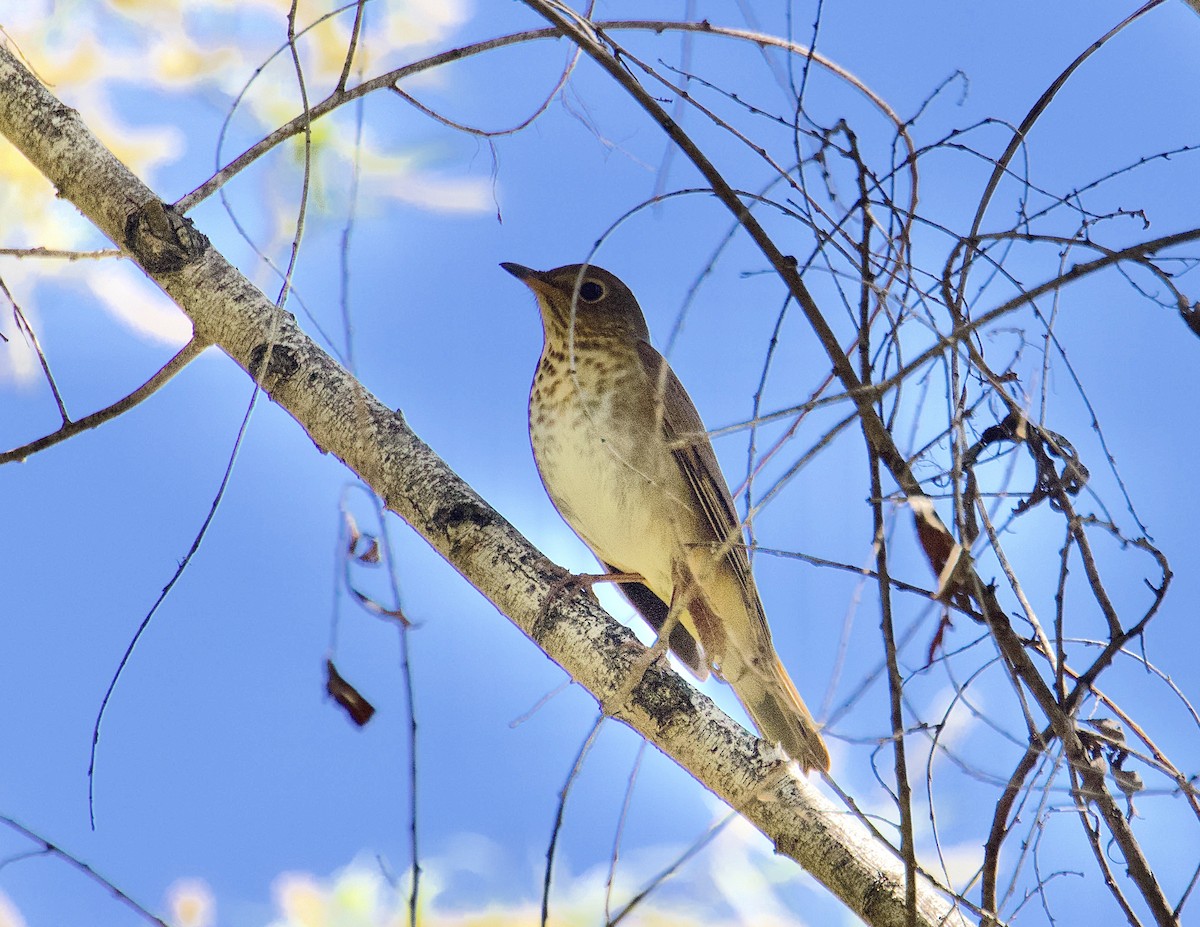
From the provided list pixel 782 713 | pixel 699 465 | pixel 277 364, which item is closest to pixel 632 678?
pixel 782 713

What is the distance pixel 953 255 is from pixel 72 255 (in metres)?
1.83

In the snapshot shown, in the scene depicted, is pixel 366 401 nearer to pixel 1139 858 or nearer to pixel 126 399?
pixel 126 399

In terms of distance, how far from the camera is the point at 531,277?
347cm

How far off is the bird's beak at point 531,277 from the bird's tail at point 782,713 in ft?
4.17

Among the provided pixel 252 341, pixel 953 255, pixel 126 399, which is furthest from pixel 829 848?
pixel 126 399

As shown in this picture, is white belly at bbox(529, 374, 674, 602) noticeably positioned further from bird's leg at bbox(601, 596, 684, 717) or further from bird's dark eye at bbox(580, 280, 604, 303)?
bird's leg at bbox(601, 596, 684, 717)

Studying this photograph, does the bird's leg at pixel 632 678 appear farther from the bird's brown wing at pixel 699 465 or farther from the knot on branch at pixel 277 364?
the knot on branch at pixel 277 364

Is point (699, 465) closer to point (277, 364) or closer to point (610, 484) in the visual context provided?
point (610, 484)

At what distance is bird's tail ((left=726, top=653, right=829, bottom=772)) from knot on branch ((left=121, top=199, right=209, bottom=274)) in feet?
5.06

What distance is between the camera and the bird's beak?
3.45m

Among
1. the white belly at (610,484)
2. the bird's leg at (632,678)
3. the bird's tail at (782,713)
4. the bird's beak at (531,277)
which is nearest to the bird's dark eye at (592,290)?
the bird's beak at (531,277)

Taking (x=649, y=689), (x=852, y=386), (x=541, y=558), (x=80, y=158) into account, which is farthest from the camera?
(x=80, y=158)

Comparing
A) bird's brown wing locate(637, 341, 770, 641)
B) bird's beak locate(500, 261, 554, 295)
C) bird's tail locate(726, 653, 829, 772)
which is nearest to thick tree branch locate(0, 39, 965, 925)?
bird's tail locate(726, 653, 829, 772)

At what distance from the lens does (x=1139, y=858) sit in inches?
71.9
